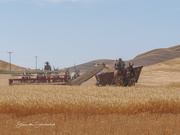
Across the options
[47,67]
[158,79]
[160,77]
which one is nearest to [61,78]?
[47,67]

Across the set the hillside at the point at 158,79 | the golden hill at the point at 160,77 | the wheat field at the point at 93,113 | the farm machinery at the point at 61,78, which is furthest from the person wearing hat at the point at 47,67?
the wheat field at the point at 93,113

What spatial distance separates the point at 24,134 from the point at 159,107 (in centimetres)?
499

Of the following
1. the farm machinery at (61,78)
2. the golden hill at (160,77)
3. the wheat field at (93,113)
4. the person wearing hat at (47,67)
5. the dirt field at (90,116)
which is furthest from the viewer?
the golden hill at (160,77)

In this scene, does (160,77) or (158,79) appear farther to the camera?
(160,77)

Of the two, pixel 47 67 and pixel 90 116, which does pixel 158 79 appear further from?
pixel 90 116

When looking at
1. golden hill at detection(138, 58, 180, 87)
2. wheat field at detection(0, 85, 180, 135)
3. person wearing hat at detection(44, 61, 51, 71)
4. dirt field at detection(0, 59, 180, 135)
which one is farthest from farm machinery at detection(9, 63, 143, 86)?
dirt field at detection(0, 59, 180, 135)

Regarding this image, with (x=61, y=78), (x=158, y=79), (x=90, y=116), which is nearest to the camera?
(x=90, y=116)

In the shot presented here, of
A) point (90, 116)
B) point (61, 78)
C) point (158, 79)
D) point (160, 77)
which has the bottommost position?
point (90, 116)

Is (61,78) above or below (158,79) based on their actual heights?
above

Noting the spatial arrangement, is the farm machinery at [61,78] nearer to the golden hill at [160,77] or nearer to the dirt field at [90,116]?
the golden hill at [160,77]

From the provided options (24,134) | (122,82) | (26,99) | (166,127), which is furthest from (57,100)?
(122,82)

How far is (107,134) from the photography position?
591cm

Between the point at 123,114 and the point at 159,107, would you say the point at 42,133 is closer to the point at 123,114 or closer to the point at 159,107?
the point at 123,114

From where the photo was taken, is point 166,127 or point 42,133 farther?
point 166,127
